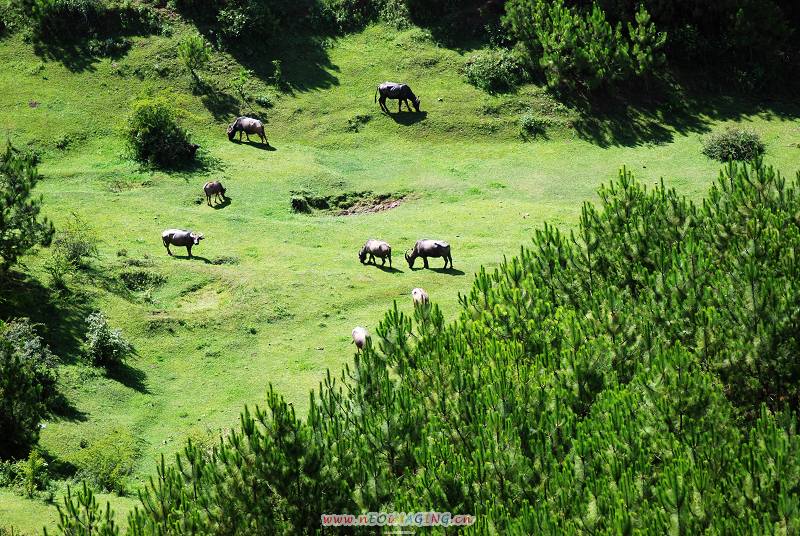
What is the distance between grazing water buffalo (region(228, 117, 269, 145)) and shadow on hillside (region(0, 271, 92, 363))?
22.7m

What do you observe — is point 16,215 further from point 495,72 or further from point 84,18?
point 495,72

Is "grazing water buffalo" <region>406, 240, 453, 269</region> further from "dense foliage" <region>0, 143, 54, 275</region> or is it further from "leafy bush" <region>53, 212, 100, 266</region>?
"dense foliage" <region>0, 143, 54, 275</region>

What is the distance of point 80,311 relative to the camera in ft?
127

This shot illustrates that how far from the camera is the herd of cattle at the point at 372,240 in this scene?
128 feet

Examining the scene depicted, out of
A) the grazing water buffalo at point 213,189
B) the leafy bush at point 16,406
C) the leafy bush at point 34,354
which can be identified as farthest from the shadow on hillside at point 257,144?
the leafy bush at point 16,406

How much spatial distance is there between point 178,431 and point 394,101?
121ft

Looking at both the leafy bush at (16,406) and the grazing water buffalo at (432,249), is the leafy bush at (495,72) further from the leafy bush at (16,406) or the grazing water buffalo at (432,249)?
the leafy bush at (16,406)

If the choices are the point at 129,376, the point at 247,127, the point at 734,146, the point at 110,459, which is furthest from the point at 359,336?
the point at 734,146

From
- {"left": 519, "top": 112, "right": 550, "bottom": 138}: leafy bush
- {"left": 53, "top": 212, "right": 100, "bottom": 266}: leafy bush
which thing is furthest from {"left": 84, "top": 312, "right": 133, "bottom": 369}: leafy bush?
{"left": 519, "top": 112, "right": 550, "bottom": 138}: leafy bush

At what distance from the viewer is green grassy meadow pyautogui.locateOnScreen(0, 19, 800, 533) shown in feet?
117

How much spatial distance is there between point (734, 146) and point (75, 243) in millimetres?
38184

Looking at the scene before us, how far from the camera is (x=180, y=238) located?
45.2 m

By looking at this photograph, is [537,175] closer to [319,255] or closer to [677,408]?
[319,255]

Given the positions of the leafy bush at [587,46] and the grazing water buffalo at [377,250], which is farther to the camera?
the leafy bush at [587,46]
